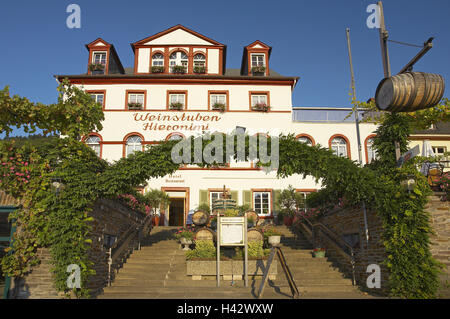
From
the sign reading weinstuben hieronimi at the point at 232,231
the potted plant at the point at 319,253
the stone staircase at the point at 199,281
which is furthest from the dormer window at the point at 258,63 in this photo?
the sign reading weinstuben hieronimi at the point at 232,231

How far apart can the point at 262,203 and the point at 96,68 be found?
11633 millimetres

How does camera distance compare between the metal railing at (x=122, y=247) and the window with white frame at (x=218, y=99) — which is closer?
the metal railing at (x=122, y=247)

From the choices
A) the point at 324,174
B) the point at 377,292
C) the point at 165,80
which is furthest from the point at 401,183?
the point at 165,80

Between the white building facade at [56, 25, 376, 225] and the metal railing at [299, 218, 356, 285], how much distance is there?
243 inches

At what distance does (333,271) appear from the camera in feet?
33.0

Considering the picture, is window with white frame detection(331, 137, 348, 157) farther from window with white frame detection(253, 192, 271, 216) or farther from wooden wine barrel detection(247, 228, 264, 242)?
wooden wine barrel detection(247, 228, 264, 242)

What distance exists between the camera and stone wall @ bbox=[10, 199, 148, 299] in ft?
25.1

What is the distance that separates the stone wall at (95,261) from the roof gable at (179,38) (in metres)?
12.9

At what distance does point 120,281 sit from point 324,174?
576cm

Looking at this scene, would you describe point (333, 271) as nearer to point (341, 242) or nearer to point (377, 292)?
point (341, 242)

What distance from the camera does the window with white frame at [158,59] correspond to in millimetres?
21094

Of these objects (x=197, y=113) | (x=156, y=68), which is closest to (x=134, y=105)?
(x=156, y=68)

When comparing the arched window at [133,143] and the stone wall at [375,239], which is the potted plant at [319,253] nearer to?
the stone wall at [375,239]

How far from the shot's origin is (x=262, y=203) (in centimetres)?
1900
